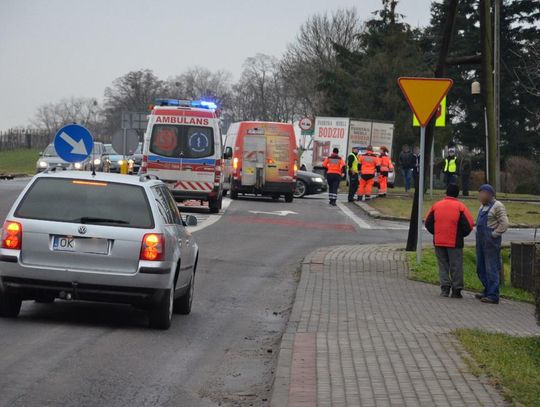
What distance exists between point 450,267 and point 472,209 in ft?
60.7

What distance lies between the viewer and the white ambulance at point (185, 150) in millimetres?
29922

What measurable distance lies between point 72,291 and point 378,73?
5472cm

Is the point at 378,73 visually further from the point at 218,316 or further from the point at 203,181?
the point at 218,316

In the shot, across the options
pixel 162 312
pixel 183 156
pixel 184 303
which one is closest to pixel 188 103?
pixel 183 156

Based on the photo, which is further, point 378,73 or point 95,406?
point 378,73

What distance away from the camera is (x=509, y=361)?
9.02 m

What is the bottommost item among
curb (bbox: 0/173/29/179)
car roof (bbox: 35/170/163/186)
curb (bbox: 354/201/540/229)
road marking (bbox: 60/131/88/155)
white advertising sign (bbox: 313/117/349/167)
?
curb (bbox: 354/201/540/229)

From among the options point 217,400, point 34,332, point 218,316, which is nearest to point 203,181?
point 218,316

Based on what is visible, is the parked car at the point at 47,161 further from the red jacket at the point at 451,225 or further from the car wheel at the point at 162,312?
the car wheel at the point at 162,312

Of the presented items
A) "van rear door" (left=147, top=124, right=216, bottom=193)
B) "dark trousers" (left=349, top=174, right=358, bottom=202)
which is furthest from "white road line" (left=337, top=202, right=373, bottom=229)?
"van rear door" (left=147, top=124, right=216, bottom=193)

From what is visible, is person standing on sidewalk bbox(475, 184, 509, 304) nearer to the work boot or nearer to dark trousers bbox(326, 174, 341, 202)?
the work boot

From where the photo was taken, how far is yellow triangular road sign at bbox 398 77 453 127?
1734 cm

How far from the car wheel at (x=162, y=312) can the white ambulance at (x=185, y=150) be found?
19.1 meters

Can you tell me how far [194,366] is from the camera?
361 inches
